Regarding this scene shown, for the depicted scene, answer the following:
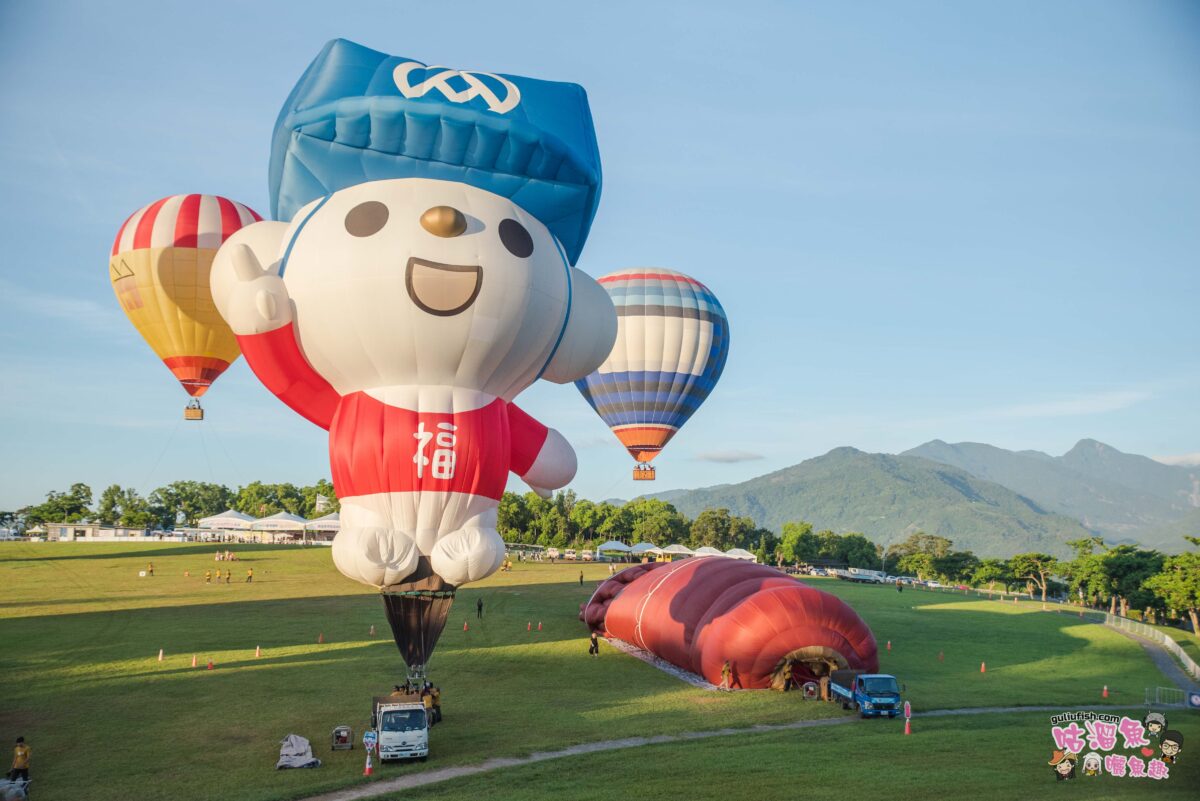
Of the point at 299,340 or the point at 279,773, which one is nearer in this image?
the point at 299,340

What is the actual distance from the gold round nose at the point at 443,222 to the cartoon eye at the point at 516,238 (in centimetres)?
92

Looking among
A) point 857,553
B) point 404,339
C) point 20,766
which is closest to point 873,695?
point 404,339

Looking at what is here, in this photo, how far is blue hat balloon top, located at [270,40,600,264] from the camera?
59.4 feet

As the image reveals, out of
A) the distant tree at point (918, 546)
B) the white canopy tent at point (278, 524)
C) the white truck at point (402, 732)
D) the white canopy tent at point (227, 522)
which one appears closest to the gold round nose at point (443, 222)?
the white truck at point (402, 732)

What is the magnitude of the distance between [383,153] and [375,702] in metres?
11.5

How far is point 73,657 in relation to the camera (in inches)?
1236

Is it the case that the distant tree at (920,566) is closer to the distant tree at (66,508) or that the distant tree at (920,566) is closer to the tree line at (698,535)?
the tree line at (698,535)

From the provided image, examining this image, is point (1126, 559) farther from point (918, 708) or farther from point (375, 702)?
point (375, 702)

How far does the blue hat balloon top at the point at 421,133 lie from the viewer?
1811 cm

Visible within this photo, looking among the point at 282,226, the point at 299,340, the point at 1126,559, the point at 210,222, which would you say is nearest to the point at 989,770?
the point at 299,340

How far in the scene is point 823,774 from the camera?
18.7 metres

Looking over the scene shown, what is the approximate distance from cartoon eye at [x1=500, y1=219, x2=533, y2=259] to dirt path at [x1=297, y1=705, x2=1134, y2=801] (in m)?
9.76

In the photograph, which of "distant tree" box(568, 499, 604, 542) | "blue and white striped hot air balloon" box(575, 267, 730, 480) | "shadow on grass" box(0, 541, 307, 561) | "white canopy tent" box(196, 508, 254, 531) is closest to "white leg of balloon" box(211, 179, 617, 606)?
"blue and white striped hot air balloon" box(575, 267, 730, 480)

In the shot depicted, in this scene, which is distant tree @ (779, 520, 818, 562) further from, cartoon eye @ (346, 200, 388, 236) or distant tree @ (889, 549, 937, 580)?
cartoon eye @ (346, 200, 388, 236)
